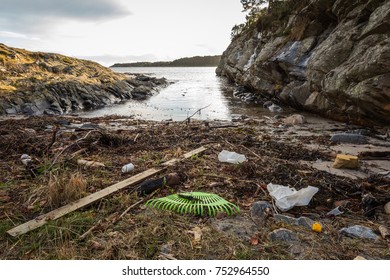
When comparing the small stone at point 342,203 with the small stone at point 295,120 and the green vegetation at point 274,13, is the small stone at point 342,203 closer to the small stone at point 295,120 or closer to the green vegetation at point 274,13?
the small stone at point 295,120

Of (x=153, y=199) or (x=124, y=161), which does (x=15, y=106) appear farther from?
(x=153, y=199)

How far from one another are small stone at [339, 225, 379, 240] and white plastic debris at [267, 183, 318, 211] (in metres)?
0.60

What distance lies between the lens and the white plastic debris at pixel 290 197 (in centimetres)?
330

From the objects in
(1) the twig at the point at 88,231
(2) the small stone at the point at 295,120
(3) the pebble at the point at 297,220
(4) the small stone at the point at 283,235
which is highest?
(1) the twig at the point at 88,231

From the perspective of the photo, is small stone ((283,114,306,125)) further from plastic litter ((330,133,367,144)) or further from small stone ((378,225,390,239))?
small stone ((378,225,390,239))

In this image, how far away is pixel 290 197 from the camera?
11.1ft

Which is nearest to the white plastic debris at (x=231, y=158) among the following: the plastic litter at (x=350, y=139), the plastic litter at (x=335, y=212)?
the plastic litter at (x=335, y=212)

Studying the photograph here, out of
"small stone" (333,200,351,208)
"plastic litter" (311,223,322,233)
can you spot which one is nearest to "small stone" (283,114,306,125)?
"small stone" (333,200,351,208)

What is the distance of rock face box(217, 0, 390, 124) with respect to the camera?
752 cm

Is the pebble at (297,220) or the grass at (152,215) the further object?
the pebble at (297,220)

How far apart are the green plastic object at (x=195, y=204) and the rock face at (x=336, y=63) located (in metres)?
6.12

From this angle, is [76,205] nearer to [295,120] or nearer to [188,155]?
[188,155]

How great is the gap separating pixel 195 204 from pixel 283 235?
40.4 inches

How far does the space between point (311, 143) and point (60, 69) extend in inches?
777
